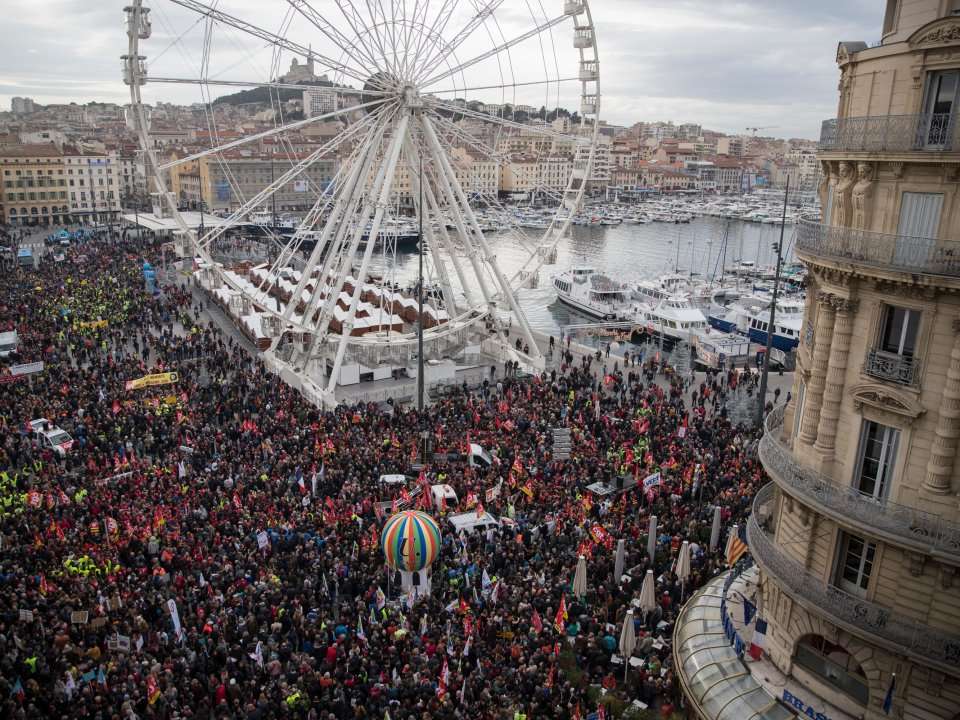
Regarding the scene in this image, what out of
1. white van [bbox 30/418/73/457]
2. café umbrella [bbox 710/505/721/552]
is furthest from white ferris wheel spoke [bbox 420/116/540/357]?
white van [bbox 30/418/73/457]

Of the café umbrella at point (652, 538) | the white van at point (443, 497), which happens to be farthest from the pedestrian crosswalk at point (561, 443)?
the café umbrella at point (652, 538)

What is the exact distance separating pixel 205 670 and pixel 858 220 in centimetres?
1427

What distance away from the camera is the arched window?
42.8 ft

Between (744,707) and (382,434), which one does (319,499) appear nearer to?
(382,434)

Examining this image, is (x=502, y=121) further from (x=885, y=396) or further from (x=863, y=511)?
(x=863, y=511)

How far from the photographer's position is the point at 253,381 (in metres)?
32.5

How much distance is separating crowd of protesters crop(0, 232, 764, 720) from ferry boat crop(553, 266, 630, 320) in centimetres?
2970

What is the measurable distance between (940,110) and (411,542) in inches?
518

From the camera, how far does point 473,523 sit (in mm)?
20844

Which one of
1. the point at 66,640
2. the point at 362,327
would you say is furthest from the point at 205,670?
the point at 362,327

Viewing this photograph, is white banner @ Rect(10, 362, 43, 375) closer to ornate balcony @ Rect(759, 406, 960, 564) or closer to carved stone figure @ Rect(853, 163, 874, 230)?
ornate balcony @ Rect(759, 406, 960, 564)

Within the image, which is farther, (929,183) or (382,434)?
(382,434)

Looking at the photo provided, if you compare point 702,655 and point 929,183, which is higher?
point 929,183

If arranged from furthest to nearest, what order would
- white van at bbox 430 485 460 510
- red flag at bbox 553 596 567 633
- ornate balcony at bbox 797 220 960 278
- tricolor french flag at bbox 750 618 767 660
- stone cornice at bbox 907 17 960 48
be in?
white van at bbox 430 485 460 510 → red flag at bbox 553 596 567 633 → tricolor french flag at bbox 750 618 767 660 → ornate balcony at bbox 797 220 960 278 → stone cornice at bbox 907 17 960 48
